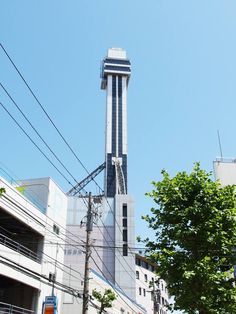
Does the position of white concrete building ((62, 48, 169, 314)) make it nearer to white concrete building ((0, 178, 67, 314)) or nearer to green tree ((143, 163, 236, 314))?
white concrete building ((0, 178, 67, 314))

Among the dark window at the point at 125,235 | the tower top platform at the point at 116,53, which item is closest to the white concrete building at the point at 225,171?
the dark window at the point at 125,235

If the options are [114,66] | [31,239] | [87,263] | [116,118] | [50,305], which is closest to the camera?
[87,263]

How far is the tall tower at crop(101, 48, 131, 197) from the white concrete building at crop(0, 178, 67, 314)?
276 feet

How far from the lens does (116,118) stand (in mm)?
148125

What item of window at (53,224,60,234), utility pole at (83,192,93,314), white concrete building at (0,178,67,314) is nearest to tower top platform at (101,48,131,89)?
white concrete building at (0,178,67,314)

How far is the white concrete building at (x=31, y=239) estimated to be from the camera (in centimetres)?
3031

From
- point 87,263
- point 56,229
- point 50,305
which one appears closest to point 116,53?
point 56,229

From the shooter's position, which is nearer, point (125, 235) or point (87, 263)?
point (87, 263)

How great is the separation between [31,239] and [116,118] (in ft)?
382

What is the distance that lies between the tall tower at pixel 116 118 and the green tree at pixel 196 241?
10228cm

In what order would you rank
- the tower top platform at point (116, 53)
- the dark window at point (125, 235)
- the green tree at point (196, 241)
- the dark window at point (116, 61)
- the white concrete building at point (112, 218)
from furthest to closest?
the tower top platform at point (116, 53) → the dark window at point (116, 61) → the dark window at point (125, 235) → the white concrete building at point (112, 218) → the green tree at point (196, 241)

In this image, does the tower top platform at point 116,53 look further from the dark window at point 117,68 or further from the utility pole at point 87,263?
the utility pole at point 87,263

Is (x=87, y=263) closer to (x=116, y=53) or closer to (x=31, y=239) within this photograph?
(x=31, y=239)

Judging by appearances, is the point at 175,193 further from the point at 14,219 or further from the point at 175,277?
the point at 14,219
